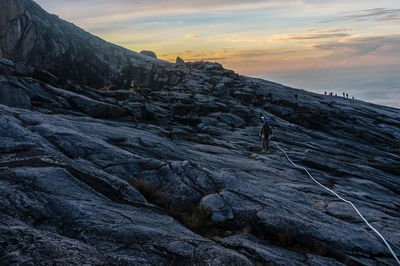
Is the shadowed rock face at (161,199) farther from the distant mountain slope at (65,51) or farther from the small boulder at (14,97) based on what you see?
the distant mountain slope at (65,51)

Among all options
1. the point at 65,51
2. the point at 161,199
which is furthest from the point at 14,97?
the point at 65,51

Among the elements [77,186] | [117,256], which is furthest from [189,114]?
[117,256]

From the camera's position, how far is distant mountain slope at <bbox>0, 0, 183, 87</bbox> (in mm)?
78500

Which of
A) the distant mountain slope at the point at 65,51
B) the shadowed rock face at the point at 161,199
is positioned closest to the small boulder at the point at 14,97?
the shadowed rock face at the point at 161,199

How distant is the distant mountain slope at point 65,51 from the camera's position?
7850 centimetres

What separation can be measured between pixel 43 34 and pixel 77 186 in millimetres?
79843

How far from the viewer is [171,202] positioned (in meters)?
13.5

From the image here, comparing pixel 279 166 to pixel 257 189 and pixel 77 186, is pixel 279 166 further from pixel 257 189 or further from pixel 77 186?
pixel 77 186

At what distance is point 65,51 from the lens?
82938mm

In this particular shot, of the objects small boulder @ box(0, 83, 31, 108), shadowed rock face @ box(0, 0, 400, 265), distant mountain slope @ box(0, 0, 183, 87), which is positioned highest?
distant mountain slope @ box(0, 0, 183, 87)

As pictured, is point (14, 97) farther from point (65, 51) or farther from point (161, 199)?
point (65, 51)

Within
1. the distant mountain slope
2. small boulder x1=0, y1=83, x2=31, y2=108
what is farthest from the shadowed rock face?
the distant mountain slope

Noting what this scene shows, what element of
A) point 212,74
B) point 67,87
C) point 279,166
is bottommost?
point 279,166

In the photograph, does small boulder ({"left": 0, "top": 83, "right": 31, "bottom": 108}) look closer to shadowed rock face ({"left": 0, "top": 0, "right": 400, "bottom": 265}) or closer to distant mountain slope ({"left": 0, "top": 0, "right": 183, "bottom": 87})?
shadowed rock face ({"left": 0, "top": 0, "right": 400, "bottom": 265})
